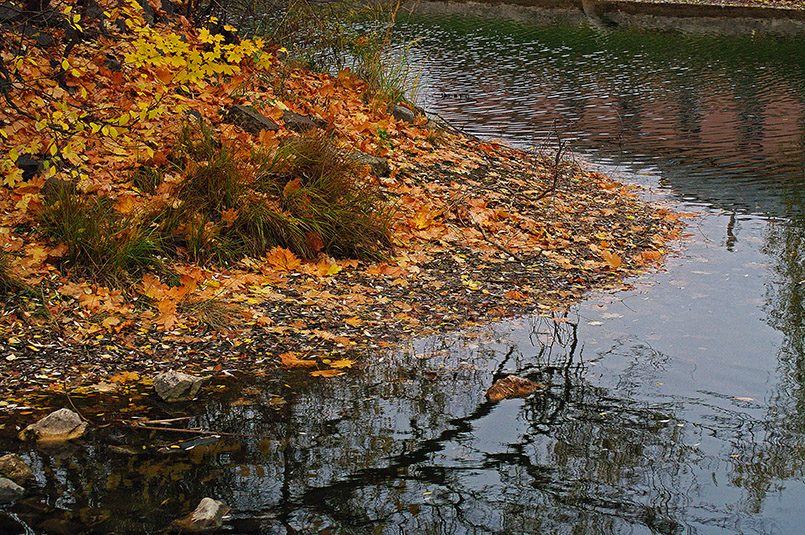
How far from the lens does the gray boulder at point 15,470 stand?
3664 mm

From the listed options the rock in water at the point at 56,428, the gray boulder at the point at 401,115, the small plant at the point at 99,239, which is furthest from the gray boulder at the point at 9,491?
the gray boulder at the point at 401,115

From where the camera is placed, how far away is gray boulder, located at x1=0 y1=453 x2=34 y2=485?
12.0ft

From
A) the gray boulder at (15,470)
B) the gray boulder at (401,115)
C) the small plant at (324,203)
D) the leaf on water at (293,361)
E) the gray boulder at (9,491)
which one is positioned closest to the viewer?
the gray boulder at (9,491)

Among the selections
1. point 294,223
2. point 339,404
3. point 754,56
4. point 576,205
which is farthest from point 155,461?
point 754,56

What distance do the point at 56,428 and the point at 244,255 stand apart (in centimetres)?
269

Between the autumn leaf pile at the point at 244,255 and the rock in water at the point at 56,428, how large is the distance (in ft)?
2.12

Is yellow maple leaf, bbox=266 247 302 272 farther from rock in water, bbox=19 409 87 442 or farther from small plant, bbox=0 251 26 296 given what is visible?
rock in water, bbox=19 409 87 442

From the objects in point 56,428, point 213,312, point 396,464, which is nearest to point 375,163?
point 213,312

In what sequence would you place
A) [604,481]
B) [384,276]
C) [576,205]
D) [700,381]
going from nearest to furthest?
[604,481] → [700,381] → [384,276] → [576,205]

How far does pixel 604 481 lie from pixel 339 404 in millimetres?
1627

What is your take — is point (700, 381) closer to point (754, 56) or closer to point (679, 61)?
point (679, 61)

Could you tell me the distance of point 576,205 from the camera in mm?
9305

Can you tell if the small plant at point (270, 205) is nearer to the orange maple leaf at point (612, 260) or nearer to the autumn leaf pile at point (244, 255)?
the autumn leaf pile at point (244, 255)

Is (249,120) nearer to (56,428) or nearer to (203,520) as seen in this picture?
(56,428)
